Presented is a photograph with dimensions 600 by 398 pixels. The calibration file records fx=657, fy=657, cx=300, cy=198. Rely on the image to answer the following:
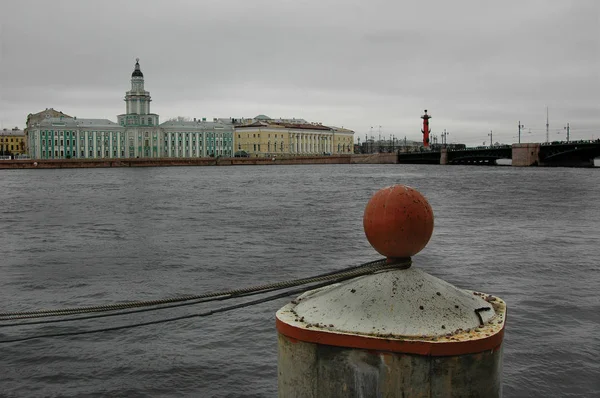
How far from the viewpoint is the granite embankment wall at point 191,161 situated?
84.0m

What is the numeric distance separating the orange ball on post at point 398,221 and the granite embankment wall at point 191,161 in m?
87.6

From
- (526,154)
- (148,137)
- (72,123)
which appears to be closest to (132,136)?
(148,137)

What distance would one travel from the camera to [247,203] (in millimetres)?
26625

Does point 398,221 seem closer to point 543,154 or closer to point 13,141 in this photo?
point 543,154

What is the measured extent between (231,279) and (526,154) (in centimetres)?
5935

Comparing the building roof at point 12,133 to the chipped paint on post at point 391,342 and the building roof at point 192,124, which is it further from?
the chipped paint on post at point 391,342

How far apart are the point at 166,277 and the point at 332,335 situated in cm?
855

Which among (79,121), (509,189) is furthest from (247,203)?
(79,121)

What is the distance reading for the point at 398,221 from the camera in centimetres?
221

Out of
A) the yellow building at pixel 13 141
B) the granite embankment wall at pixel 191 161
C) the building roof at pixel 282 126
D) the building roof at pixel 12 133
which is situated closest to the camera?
the granite embankment wall at pixel 191 161

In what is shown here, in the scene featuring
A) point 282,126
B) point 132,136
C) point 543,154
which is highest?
point 282,126

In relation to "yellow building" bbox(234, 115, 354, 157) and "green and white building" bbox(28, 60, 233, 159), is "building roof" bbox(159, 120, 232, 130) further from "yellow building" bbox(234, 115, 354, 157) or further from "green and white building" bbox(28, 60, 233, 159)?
"yellow building" bbox(234, 115, 354, 157)

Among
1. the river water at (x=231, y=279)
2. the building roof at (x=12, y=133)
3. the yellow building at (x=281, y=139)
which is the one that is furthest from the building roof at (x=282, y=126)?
the river water at (x=231, y=279)

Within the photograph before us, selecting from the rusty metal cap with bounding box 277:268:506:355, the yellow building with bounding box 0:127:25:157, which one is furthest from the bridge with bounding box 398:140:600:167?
the yellow building with bounding box 0:127:25:157
